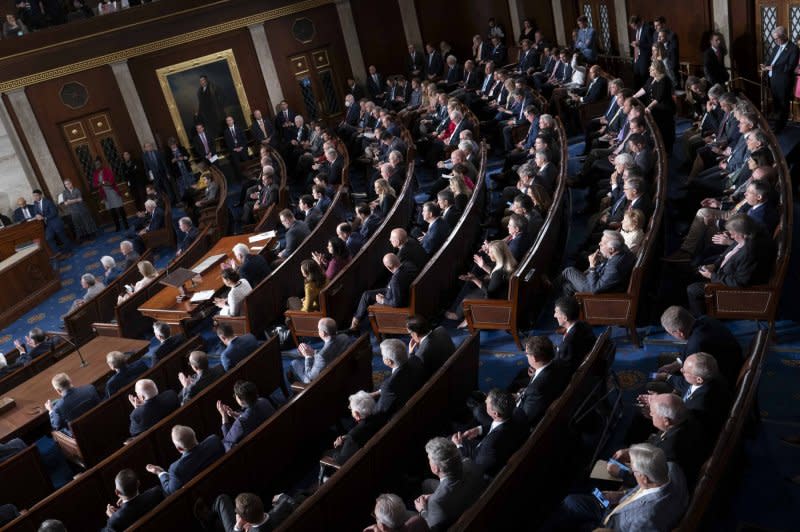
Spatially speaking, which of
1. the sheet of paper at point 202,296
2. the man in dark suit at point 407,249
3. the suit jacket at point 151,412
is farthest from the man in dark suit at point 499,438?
the sheet of paper at point 202,296

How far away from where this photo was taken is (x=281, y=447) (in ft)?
16.6

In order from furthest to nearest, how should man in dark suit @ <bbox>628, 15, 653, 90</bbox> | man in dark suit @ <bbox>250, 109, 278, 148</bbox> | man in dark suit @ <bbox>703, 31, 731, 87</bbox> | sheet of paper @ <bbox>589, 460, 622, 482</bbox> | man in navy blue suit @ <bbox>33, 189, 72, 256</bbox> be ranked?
1. man in dark suit @ <bbox>250, 109, 278, 148</bbox>
2. man in navy blue suit @ <bbox>33, 189, 72, 256</bbox>
3. man in dark suit @ <bbox>628, 15, 653, 90</bbox>
4. man in dark suit @ <bbox>703, 31, 731, 87</bbox>
5. sheet of paper @ <bbox>589, 460, 622, 482</bbox>

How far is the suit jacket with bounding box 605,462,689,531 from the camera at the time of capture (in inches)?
129

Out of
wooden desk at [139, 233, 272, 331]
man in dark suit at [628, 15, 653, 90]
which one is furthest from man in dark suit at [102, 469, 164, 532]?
man in dark suit at [628, 15, 653, 90]

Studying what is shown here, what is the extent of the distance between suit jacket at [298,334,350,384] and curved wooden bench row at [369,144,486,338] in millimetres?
868

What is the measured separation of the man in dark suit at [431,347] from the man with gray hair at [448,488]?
4.83 ft

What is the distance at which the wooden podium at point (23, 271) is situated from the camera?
35.4 feet

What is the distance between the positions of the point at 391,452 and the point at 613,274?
2300 mm

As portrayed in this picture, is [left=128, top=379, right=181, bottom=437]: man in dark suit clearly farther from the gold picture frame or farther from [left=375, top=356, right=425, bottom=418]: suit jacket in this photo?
the gold picture frame

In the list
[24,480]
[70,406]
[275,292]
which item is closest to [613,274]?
[275,292]

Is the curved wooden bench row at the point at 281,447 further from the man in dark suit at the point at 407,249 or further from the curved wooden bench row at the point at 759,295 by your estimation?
the curved wooden bench row at the point at 759,295

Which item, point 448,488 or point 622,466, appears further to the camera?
point 622,466

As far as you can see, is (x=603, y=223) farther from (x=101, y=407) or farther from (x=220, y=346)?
(x=101, y=407)

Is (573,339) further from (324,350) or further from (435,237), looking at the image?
(435,237)
